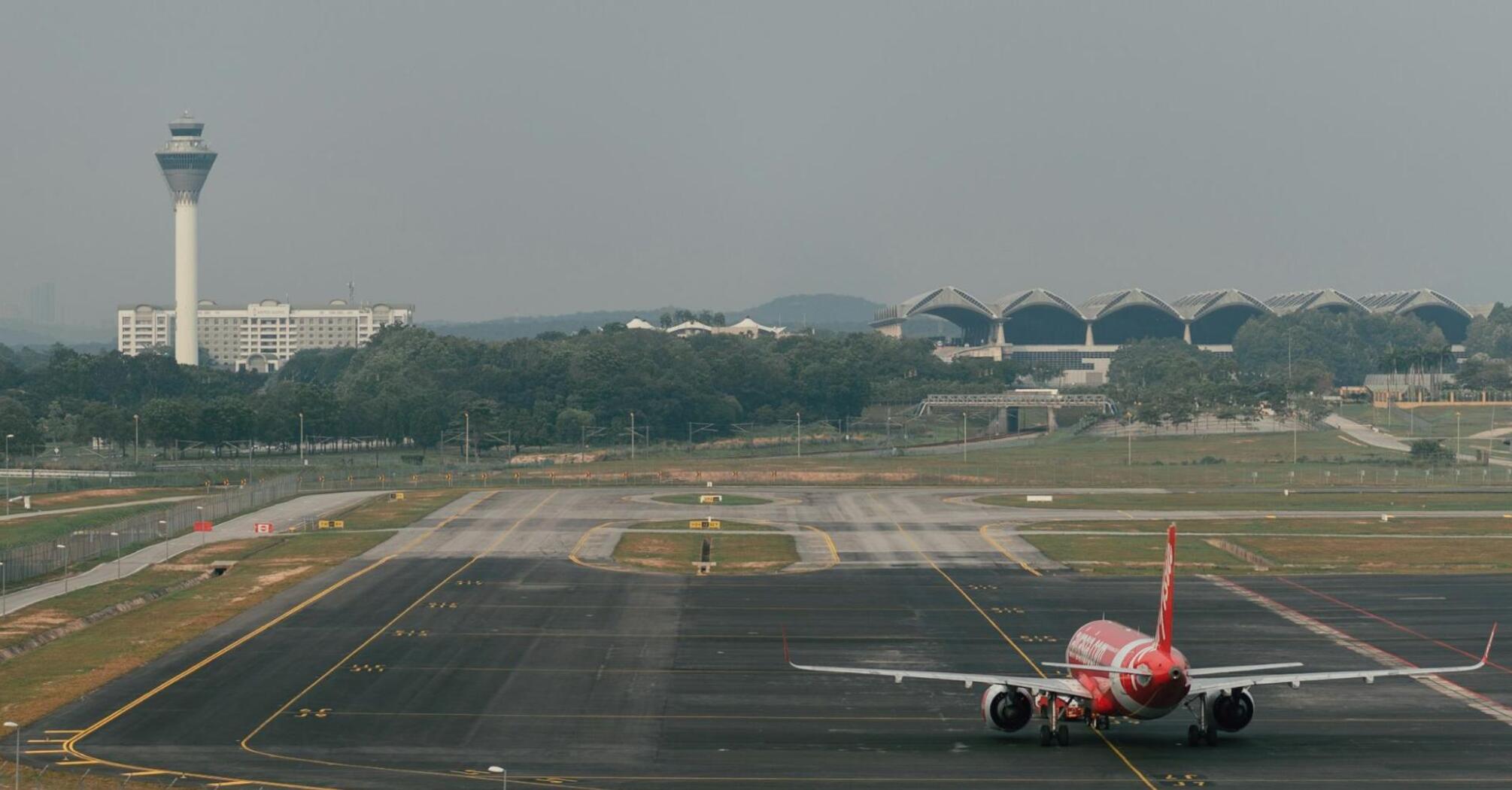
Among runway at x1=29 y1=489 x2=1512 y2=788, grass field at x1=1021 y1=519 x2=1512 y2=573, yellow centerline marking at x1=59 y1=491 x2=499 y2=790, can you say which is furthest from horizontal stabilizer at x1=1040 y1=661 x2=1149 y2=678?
grass field at x1=1021 y1=519 x2=1512 y2=573

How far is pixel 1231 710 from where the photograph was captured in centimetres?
5238

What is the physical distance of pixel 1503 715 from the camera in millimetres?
58125

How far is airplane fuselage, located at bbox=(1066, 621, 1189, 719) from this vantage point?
1900 inches

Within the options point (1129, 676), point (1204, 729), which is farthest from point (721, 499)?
point (1129, 676)

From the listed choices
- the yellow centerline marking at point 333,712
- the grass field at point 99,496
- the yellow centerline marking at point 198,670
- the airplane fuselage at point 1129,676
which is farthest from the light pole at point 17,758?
the grass field at point 99,496

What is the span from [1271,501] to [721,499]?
50627 millimetres

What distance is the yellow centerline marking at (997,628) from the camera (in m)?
49.5

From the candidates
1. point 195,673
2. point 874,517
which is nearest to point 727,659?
point 195,673

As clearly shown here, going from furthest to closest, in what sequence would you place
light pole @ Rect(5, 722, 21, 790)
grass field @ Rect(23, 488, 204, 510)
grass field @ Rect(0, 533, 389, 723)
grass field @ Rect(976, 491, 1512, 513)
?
grass field @ Rect(23, 488, 204, 510) < grass field @ Rect(976, 491, 1512, 513) < grass field @ Rect(0, 533, 389, 723) < light pole @ Rect(5, 722, 21, 790)

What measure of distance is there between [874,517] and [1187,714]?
76.9 metres

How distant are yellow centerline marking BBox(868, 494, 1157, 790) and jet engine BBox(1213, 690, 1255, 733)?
11.2 ft

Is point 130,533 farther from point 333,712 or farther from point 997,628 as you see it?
point 997,628

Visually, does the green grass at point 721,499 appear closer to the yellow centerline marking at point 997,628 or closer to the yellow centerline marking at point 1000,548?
the yellow centerline marking at point 997,628

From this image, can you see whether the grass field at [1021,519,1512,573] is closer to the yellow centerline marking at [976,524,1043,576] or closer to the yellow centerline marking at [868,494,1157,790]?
the yellow centerline marking at [976,524,1043,576]
